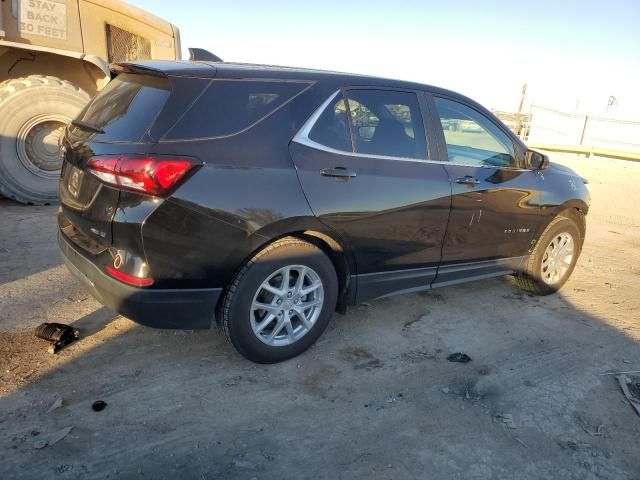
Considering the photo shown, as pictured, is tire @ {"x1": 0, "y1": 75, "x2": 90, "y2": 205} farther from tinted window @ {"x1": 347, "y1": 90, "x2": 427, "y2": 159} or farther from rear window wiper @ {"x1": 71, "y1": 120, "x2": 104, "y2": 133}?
tinted window @ {"x1": 347, "y1": 90, "x2": 427, "y2": 159}

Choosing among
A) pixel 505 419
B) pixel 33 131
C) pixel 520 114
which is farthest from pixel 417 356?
pixel 520 114

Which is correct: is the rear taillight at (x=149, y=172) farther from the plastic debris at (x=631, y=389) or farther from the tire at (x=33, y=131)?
the tire at (x=33, y=131)

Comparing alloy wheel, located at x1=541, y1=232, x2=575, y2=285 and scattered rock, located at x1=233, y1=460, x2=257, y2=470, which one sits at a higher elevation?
alloy wheel, located at x1=541, y1=232, x2=575, y2=285

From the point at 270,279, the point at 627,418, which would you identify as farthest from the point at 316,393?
the point at 627,418

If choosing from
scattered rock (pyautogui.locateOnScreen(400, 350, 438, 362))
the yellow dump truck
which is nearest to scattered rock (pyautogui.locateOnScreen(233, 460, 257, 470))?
scattered rock (pyautogui.locateOnScreen(400, 350, 438, 362))

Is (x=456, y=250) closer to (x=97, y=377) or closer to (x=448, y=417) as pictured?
(x=448, y=417)

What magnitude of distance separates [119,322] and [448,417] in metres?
2.34

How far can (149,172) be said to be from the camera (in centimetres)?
256

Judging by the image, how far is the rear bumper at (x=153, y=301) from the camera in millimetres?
2717

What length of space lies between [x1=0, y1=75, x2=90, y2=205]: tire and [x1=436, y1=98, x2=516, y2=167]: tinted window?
469 centimetres

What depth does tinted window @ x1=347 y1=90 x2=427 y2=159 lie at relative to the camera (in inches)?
131

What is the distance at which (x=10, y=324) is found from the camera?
3461 millimetres

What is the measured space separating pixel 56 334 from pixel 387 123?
2.63 meters

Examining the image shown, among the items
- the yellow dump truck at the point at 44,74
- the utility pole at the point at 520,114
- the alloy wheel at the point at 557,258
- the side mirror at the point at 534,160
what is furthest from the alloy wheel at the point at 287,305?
the utility pole at the point at 520,114
